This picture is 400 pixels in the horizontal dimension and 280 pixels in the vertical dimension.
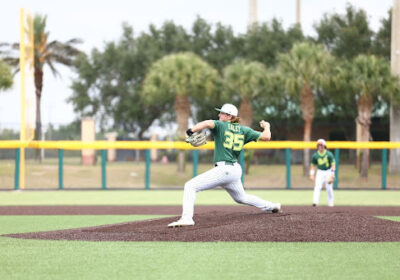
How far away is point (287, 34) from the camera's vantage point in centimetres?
4959

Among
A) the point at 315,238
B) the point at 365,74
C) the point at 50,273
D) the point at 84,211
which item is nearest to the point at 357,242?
the point at 315,238

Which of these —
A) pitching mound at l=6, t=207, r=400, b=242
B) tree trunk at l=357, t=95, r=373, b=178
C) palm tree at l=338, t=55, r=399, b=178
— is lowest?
pitching mound at l=6, t=207, r=400, b=242

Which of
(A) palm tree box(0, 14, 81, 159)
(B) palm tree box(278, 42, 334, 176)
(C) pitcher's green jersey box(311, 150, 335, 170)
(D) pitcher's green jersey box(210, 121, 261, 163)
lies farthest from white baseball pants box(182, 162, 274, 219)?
(A) palm tree box(0, 14, 81, 159)

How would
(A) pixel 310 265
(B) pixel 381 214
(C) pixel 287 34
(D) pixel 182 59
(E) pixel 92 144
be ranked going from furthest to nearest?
(C) pixel 287 34, (D) pixel 182 59, (E) pixel 92 144, (B) pixel 381 214, (A) pixel 310 265

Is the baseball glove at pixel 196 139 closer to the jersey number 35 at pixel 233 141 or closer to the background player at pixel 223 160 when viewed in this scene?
the background player at pixel 223 160

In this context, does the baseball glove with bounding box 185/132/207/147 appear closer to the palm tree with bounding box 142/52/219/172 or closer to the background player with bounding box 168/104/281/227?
the background player with bounding box 168/104/281/227

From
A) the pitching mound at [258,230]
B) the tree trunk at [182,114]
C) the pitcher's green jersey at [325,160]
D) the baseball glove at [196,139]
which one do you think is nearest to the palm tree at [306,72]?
the tree trunk at [182,114]

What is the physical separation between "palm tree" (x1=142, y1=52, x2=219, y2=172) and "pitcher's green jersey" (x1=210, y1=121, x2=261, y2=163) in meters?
25.6

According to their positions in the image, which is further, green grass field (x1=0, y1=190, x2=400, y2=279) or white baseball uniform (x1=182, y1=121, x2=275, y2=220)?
white baseball uniform (x1=182, y1=121, x2=275, y2=220)

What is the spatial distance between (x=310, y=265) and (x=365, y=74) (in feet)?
94.9

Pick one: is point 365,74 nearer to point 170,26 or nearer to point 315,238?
point 170,26

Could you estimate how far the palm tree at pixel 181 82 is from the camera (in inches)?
1444

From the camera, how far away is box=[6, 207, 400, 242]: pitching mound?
30.6 ft

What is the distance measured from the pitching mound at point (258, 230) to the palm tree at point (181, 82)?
83.3ft
